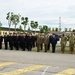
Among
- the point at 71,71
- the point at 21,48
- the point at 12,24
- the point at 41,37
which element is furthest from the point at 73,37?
the point at 12,24

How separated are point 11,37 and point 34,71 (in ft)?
49.0

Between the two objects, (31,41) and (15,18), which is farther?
(15,18)

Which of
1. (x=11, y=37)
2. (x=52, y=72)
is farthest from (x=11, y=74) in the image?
(x=11, y=37)

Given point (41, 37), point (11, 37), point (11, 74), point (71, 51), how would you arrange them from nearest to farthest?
point (11, 74) → point (71, 51) → point (41, 37) → point (11, 37)

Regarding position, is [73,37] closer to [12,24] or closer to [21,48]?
[21,48]

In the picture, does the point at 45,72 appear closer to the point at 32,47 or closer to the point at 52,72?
the point at 52,72

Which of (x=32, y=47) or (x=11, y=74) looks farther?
(x=32, y=47)

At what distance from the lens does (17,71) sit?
12.0 m

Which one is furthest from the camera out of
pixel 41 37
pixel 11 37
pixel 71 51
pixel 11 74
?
pixel 11 37

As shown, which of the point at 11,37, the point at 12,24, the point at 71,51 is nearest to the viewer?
the point at 71,51

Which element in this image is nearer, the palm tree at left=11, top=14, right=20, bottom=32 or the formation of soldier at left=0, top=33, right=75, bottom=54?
the formation of soldier at left=0, top=33, right=75, bottom=54

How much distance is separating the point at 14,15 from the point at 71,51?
169 ft

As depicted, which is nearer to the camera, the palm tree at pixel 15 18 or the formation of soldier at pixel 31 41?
the formation of soldier at pixel 31 41

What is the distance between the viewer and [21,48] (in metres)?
26.7
